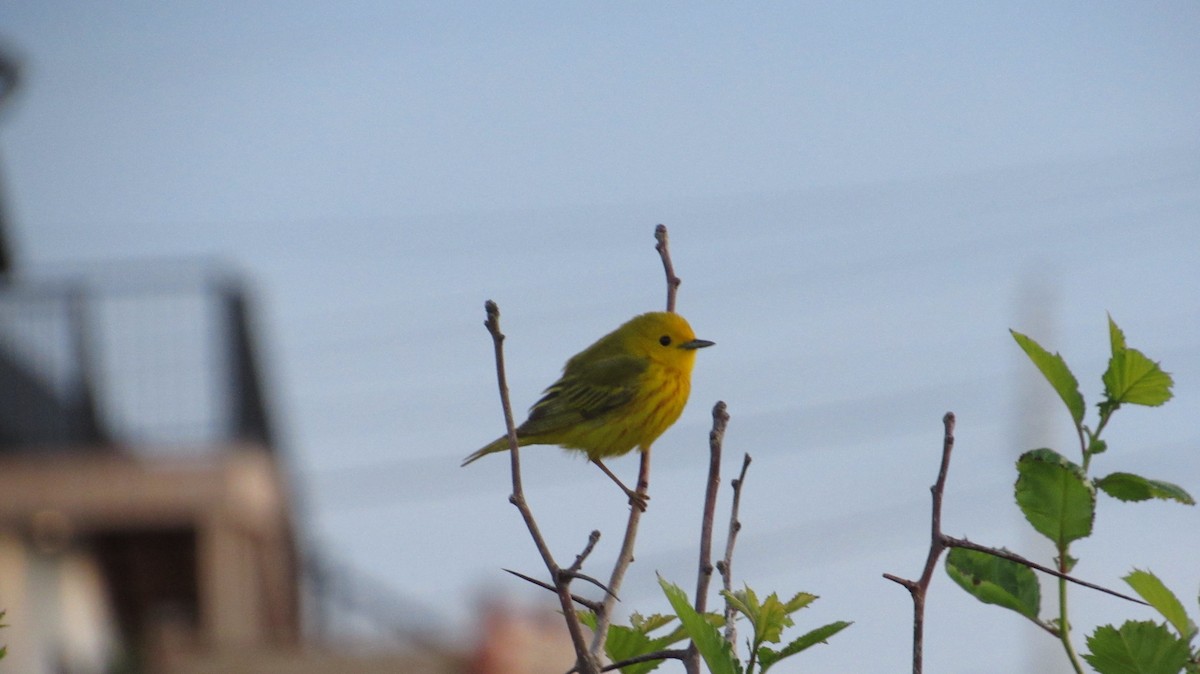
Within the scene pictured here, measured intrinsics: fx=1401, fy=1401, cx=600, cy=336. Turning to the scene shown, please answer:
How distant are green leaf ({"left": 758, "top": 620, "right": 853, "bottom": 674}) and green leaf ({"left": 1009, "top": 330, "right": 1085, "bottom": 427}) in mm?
291

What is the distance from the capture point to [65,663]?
9.95 metres

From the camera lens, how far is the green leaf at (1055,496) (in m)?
1.25

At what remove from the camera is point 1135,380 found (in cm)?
130

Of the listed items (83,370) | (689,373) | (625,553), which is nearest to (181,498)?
(83,370)

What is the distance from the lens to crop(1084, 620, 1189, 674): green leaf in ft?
4.05

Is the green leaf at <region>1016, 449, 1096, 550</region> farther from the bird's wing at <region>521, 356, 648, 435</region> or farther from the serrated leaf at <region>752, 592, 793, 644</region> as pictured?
the bird's wing at <region>521, 356, 648, 435</region>

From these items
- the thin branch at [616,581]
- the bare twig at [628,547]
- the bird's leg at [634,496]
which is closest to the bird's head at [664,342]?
the bird's leg at [634,496]

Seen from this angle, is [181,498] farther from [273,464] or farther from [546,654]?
[546,654]

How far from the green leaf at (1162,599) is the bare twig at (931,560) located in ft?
0.88

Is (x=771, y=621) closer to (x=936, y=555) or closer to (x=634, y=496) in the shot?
(x=936, y=555)

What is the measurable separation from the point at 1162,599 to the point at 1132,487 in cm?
11

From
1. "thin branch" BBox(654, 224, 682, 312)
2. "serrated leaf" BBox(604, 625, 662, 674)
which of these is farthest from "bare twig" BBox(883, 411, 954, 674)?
"thin branch" BBox(654, 224, 682, 312)

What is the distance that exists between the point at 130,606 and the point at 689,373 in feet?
28.9

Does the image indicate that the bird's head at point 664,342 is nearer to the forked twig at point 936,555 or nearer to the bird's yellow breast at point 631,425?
the bird's yellow breast at point 631,425
